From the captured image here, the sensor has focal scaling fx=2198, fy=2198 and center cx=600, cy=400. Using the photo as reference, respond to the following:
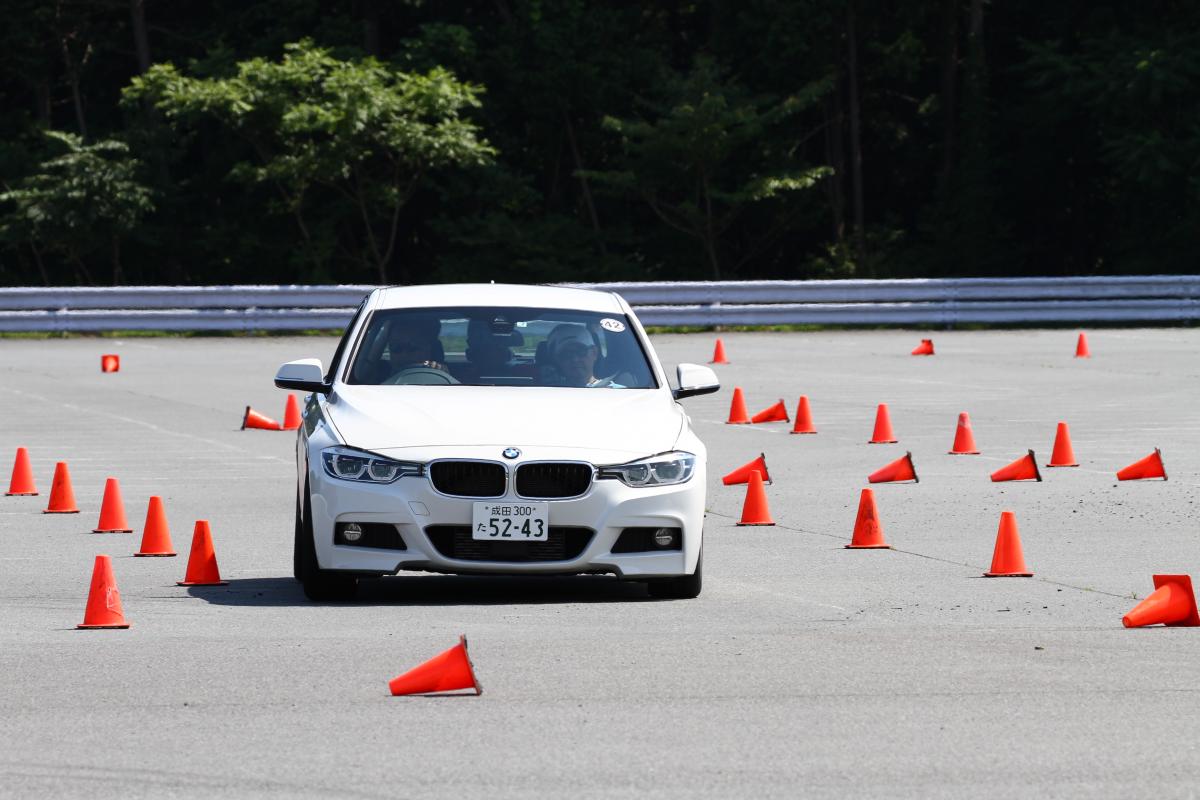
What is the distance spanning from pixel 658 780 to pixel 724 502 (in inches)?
334

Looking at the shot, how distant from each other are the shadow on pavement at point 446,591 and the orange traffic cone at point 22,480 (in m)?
4.71

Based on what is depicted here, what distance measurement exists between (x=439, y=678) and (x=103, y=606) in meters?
2.24

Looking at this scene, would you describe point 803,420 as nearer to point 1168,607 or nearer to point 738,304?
point 1168,607

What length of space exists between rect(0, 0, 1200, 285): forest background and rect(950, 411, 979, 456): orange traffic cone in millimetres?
25455

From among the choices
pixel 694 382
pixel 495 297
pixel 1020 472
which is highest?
pixel 495 297

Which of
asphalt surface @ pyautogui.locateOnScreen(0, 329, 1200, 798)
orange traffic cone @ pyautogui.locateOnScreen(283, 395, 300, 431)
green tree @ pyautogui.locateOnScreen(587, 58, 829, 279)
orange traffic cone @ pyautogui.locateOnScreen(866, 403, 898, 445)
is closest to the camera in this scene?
asphalt surface @ pyautogui.locateOnScreen(0, 329, 1200, 798)

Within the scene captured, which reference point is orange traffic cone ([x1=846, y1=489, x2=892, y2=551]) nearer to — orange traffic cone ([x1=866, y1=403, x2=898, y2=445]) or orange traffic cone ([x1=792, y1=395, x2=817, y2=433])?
orange traffic cone ([x1=866, y1=403, x2=898, y2=445])

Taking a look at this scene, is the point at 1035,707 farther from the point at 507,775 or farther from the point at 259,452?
the point at 259,452

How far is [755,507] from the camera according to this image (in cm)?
1352

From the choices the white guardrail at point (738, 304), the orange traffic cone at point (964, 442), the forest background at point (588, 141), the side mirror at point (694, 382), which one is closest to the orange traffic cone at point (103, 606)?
the side mirror at point (694, 382)

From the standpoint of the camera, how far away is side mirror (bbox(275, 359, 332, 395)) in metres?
11.0

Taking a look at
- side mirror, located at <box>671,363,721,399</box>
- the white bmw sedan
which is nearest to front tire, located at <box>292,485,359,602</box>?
the white bmw sedan

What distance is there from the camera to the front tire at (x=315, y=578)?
1017 centimetres

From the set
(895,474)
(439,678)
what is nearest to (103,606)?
(439,678)
